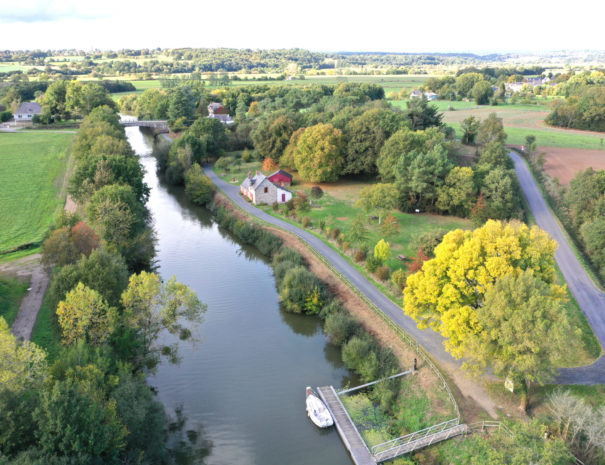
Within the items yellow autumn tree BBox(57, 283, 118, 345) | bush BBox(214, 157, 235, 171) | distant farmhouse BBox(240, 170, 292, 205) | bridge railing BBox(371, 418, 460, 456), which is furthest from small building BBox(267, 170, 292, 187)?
bridge railing BBox(371, 418, 460, 456)

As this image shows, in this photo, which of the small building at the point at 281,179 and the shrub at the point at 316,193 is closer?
the shrub at the point at 316,193

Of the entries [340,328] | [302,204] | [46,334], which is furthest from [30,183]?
[340,328]

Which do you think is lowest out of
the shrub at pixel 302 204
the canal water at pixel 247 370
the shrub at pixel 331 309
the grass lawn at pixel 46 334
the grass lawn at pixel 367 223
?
the canal water at pixel 247 370

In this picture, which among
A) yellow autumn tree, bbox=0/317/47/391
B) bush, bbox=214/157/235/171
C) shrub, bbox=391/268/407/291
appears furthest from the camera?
bush, bbox=214/157/235/171

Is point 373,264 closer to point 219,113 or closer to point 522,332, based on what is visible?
point 522,332

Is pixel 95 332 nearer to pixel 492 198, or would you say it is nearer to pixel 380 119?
pixel 492 198

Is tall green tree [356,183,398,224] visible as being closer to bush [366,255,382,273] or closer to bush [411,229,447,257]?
bush [411,229,447,257]

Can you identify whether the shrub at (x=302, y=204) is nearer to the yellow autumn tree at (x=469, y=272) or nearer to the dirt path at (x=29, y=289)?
the yellow autumn tree at (x=469, y=272)

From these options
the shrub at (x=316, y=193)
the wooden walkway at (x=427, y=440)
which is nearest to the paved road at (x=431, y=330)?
the wooden walkway at (x=427, y=440)
